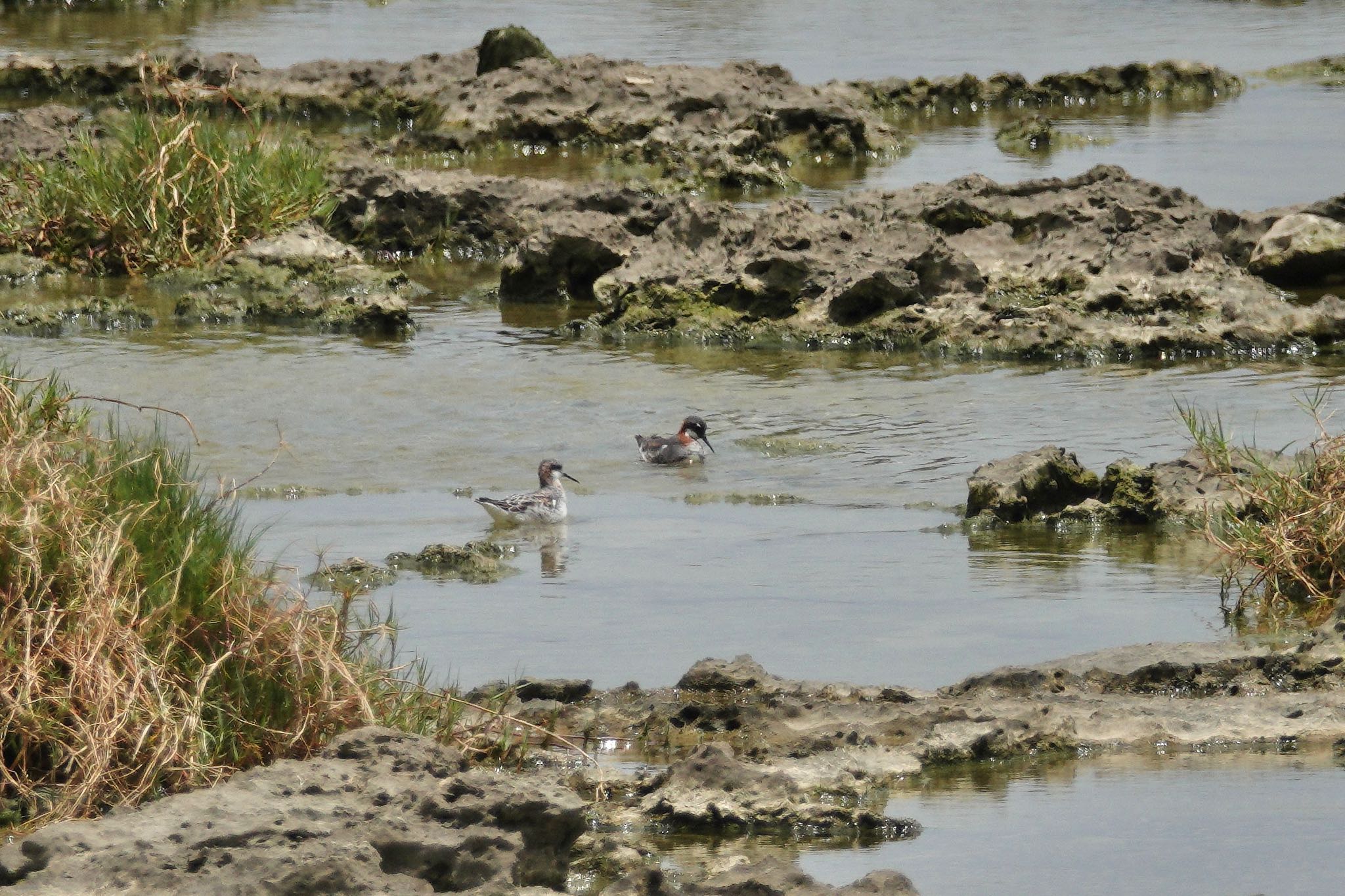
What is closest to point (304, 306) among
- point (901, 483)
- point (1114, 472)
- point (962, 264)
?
point (962, 264)

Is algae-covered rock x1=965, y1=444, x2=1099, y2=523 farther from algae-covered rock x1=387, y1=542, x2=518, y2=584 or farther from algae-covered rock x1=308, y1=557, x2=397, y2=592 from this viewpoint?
algae-covered rock x1=308, y1=557, x2=397, y2=592

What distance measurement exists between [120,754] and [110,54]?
30.0 m

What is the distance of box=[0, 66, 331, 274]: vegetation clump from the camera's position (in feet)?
51.5

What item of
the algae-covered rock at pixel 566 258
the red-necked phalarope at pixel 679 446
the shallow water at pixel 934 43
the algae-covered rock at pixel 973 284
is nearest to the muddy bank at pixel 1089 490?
the red-necked phalarope at pixel 679 446

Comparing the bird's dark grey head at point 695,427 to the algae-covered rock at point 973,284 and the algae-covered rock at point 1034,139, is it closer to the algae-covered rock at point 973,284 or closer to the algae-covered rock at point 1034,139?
the algae-covered rock at point 973,284

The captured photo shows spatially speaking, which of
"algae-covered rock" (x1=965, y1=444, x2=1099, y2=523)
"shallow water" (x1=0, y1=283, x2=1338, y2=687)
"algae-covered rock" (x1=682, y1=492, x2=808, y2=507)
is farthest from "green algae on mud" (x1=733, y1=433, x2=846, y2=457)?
"algae-covered rock" (x1=965, y1=444, x2=1099, y2=523)

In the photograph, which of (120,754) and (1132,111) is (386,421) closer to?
(120,754)

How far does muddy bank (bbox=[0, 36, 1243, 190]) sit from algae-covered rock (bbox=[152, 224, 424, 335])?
4891 mm

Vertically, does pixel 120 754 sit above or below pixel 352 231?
below

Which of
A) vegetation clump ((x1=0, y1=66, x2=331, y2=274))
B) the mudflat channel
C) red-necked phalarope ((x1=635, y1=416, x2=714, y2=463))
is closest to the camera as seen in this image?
the mudflat channel

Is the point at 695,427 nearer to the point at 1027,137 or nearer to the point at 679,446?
the point at 679,446

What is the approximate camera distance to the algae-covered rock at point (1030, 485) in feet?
30.2

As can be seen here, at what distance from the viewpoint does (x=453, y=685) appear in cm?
615

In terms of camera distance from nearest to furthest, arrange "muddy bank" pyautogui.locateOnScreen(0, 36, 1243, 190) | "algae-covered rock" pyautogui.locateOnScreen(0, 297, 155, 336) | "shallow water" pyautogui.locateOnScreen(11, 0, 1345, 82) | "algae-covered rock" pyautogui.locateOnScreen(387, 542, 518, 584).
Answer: "algae-covered rock" pyautogui.locateOnScreen(387, 542, 518, 584) → "algae-covered rock" pyautogui.locateOnScreen(0, 297, 155, 336) → "muddy bank" pyautogui.locateOnScreen(0, 36, 1243, 190) → "shallow water" pyautogui.locateOnScreen(11, 0, 1345, 82)
